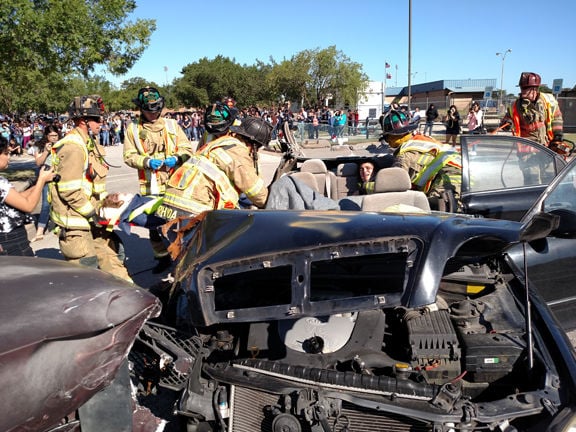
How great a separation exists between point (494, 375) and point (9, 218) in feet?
11.8

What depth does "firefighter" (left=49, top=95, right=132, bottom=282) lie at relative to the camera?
4.17 m

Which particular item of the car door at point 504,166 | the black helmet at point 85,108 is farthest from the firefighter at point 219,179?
the car door at point 504,166

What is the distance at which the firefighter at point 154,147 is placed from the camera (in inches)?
214

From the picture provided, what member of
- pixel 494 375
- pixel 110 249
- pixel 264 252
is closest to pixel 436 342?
pixel 494 375

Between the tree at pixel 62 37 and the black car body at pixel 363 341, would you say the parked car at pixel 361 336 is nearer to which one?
the black car body at pixel 363 341

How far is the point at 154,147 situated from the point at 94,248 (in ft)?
5.02

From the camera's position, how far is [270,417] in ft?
6.83

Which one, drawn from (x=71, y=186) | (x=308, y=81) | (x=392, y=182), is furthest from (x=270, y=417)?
(x=308, y=81)

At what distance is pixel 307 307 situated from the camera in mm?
2094

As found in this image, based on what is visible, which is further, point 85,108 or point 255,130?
point 85,108

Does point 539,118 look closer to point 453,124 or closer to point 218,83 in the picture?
point 453,124

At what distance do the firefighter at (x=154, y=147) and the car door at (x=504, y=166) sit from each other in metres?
3.17

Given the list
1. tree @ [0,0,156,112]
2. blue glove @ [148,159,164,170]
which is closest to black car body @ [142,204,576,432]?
blue glove @ [148,159,164,170]

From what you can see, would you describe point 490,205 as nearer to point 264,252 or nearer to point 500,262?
point 500,262
